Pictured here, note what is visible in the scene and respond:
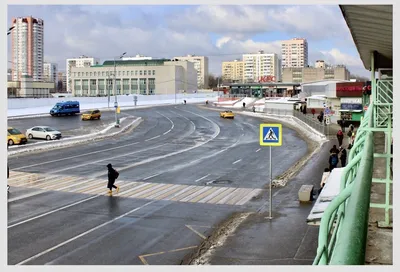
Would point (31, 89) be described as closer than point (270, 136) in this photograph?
No

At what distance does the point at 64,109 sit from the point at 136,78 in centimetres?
9996

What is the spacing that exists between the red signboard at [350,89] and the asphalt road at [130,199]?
15.1 m

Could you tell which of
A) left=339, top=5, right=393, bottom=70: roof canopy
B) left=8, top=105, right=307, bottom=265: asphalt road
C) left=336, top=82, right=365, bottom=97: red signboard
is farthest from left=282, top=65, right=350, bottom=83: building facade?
left=339, top=5, right=393, bottom=70: roof canopy

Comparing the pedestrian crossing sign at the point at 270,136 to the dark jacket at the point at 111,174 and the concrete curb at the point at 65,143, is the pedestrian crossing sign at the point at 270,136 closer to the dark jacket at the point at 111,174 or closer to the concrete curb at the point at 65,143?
the dark jacket at the point at 111,174

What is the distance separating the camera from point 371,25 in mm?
8961

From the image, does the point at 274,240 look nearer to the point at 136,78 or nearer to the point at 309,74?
the point at 136,78

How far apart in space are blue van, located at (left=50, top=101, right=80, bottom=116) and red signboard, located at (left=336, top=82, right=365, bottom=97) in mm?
34656

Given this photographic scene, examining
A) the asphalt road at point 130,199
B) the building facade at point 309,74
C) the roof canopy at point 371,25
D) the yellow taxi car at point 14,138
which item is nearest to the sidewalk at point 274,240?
the asphalt road at point 130,199

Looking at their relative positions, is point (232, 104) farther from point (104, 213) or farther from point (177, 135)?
point (104, 213)

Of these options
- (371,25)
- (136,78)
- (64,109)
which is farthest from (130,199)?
(136,78)

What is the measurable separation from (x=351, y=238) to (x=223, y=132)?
46.0 meters

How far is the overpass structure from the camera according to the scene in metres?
2.26

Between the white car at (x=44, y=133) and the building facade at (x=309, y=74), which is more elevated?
the building facade at (x=309, y=74)

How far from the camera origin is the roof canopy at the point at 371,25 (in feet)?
23.8
